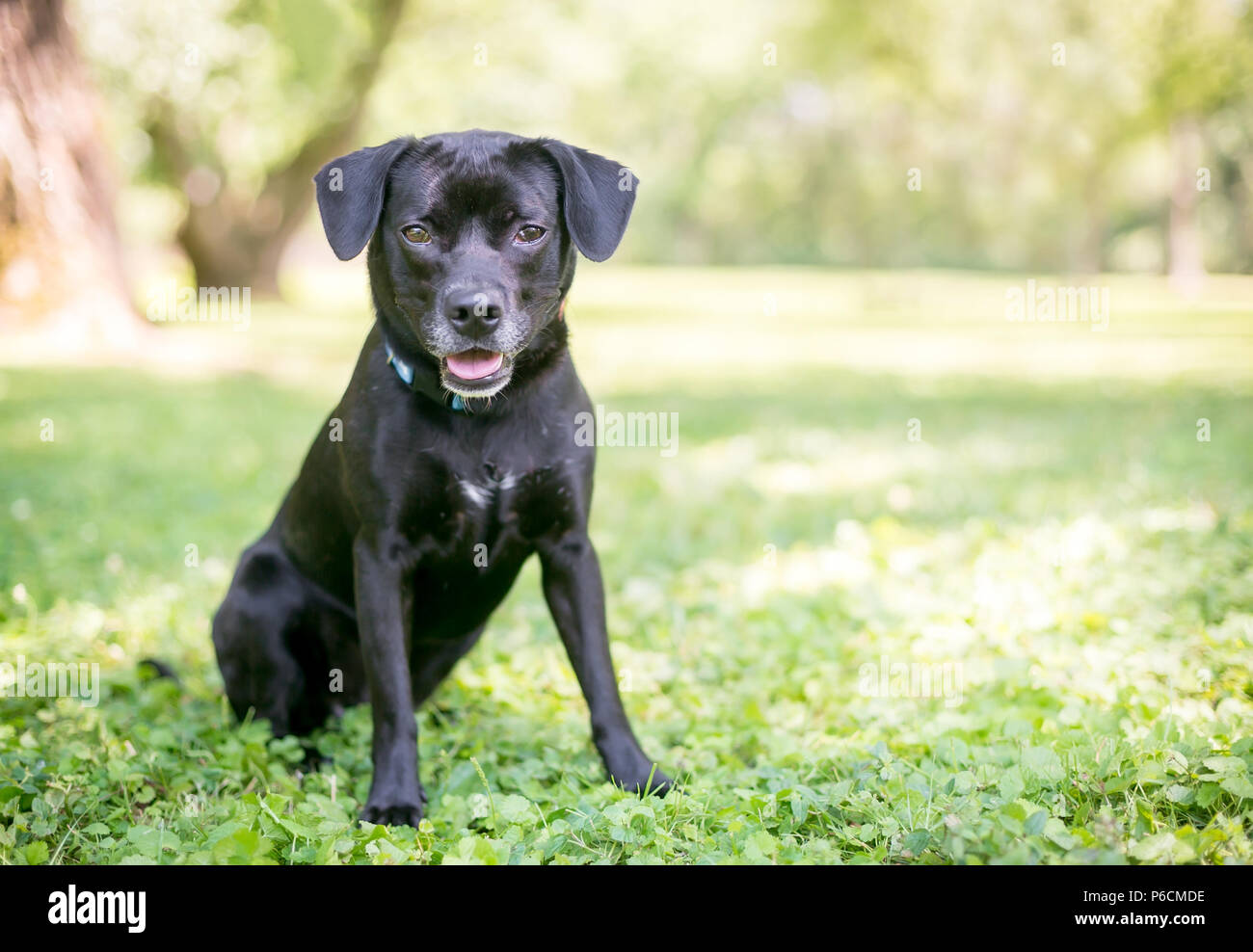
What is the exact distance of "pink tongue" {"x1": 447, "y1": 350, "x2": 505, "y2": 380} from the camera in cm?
299

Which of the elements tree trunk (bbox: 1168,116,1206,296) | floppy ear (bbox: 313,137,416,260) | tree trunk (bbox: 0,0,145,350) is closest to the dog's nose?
floppy ear (bbox: 313,137,416,260)

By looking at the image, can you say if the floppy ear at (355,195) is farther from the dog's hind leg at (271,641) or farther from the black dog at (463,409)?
the dog's hind leg at (271,641)

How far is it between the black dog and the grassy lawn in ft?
1.33

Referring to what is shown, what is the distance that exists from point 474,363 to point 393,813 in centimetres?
124

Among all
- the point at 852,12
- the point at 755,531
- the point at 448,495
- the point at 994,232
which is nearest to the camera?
the point at 448,495

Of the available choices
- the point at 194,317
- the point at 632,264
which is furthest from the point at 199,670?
the point at 632,264

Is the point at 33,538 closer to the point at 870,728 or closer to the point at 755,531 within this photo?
the point at 755,531

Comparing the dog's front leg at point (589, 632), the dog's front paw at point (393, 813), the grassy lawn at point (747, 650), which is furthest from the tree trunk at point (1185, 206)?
the dog's front paw at point (393, 813)

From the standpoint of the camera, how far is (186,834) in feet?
9.05

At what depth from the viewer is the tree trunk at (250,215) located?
2225 cm

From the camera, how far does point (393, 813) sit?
289 cm

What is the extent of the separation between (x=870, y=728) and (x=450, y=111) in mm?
24090

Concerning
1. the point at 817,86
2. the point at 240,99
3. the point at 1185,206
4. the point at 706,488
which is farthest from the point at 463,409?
the point at 1185,206

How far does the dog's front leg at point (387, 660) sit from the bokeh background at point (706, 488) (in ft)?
0.58
